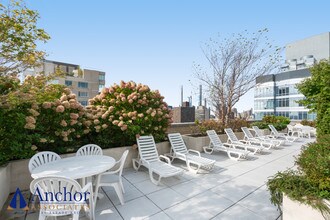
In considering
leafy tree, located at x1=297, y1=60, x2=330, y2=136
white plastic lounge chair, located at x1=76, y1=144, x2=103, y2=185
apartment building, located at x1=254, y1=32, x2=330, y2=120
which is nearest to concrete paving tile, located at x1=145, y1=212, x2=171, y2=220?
white plastic lounge chair, located at x1=76, y1=144, x2=103, y2=185

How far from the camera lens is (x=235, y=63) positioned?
1034 cm

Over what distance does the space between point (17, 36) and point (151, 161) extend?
163 inches

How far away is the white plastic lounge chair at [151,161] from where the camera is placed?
4320mm

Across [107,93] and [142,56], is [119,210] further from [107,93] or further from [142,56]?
[142,56]

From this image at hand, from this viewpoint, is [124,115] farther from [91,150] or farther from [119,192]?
[119,192]

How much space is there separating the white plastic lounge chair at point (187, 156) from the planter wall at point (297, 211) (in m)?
2.57

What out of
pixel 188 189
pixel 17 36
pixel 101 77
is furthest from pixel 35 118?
pixel 101 77

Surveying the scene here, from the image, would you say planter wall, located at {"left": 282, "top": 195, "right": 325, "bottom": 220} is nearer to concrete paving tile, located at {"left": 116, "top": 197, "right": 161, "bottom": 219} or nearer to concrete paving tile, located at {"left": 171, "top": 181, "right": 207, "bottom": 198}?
concrete paving tile, located at {"left": 171, "top": 181, "right": 207, "bottom": 198}

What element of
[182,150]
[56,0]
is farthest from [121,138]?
[56,0]

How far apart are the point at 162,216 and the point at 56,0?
234 inches

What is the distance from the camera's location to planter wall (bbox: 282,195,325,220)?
2199 millimetres

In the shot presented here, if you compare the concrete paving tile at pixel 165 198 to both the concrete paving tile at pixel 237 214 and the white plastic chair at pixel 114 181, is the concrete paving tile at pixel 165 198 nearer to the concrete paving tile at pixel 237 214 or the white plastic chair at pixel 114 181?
the white plastic chair at pixel 114 181

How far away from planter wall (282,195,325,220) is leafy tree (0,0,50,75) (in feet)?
17.0

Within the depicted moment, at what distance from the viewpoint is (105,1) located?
6.17m
